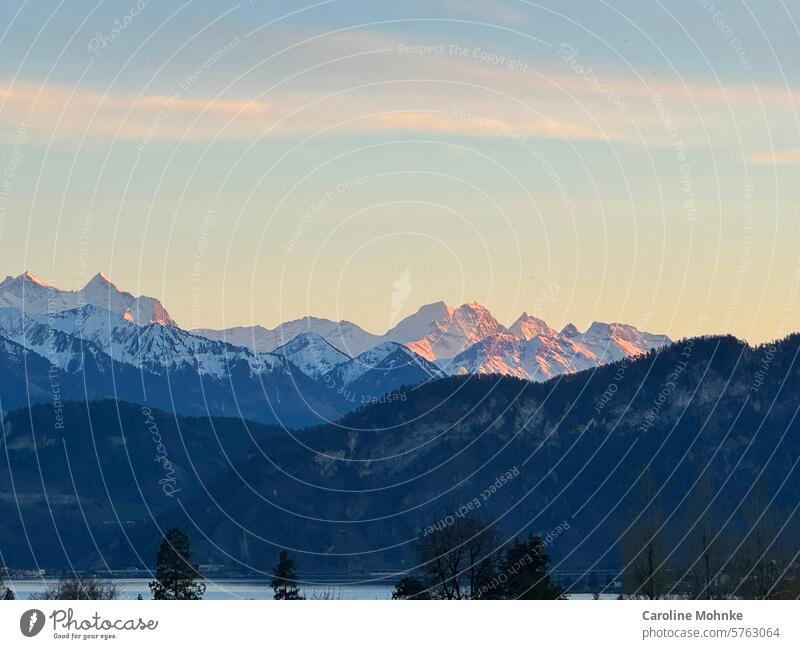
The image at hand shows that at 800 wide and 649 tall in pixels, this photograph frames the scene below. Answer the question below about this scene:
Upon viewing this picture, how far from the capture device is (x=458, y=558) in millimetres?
128750

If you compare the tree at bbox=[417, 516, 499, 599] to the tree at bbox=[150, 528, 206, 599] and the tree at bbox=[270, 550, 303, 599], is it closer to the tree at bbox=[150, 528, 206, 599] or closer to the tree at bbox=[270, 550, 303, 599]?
the tree at bbox=[270, 550, 303, 599]

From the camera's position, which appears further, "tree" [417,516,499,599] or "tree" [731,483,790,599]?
"tree" [731,483,790,599]

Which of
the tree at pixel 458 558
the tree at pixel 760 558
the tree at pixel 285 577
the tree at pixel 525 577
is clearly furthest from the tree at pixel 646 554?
the tree at pixel 285 577

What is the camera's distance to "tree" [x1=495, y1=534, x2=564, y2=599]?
120312mm

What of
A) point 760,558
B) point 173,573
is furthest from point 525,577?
point 173,573

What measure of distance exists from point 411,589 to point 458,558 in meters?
4.28

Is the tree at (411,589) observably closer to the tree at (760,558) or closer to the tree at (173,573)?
the tree at (173,573)

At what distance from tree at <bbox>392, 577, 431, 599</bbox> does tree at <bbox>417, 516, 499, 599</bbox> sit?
0.65 m

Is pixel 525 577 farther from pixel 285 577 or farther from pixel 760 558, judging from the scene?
pixel 760 558

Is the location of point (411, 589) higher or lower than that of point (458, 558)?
lower

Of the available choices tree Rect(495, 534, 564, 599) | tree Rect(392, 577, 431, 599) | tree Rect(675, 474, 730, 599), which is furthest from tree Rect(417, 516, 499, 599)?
tree Rect(675, 474, 730, 599)
